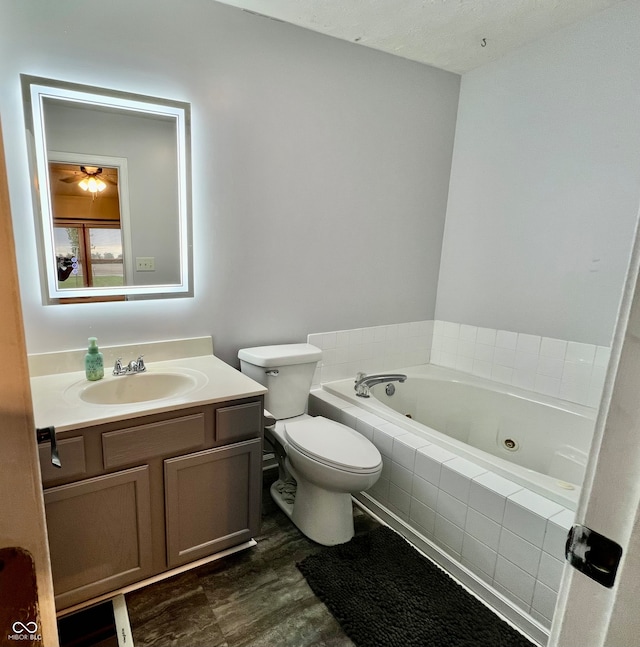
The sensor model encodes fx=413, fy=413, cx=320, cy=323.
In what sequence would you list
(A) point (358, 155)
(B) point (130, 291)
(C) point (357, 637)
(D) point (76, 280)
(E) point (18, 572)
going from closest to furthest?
(E) point (18, 572), (C) point (357, 637), (D) point (76, 280), (B) point (130, 291), (A) point (358, 155)

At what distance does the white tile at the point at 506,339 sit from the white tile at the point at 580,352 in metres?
0.30

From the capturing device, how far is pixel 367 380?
244 centimetres

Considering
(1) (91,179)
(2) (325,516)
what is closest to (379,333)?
(2) (325,516)

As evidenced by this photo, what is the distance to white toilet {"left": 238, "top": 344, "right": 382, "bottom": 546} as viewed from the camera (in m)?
1.76

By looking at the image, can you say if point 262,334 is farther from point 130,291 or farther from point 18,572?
point 18,572

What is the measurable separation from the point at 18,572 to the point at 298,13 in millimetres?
2304

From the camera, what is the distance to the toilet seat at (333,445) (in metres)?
1.74

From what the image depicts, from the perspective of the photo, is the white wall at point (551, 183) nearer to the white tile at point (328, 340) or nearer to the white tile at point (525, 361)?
the white tile at point (525, 361)

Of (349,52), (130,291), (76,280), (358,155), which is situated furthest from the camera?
(358,155)

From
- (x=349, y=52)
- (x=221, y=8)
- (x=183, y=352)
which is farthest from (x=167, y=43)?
(x=183, y=352)

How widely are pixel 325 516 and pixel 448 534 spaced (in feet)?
1.75

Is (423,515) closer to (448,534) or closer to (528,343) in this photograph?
(448,534)

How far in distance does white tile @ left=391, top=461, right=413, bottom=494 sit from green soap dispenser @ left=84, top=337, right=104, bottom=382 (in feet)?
4.51

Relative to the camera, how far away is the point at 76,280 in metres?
1.73
